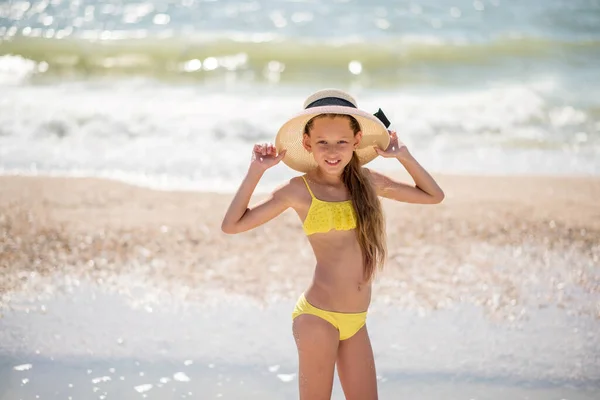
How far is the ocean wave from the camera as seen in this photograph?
15.5 meters

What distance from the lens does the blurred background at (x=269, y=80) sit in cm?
995

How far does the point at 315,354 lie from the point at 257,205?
63 centimetres

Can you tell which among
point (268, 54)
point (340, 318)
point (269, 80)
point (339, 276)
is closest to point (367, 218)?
point (339, 276)

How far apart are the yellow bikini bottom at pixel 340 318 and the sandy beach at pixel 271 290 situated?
929 millimetres

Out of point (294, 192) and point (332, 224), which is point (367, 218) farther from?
point (294, 192)

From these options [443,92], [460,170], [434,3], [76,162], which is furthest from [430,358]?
[434,3]

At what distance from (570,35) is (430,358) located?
14498 mm

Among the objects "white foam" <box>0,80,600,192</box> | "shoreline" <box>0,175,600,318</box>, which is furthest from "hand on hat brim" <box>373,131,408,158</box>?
"white foam" <box>0,80,600,192</box>

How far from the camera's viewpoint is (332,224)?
10.8 ft

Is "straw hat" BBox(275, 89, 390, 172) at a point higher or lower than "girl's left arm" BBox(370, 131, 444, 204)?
higher

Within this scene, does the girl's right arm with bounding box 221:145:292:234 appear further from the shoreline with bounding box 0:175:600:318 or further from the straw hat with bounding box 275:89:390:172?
the shoreline with bounding box 0:175:600:318

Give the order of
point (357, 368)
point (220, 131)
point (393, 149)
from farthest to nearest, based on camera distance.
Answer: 1. point (220, 131)
2. point (393, 149)
3. point (357, 368)

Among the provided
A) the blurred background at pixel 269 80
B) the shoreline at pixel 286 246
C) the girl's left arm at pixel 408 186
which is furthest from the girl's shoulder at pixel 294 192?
the blurred background at pixel 269 80

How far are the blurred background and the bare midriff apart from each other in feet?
16.6
